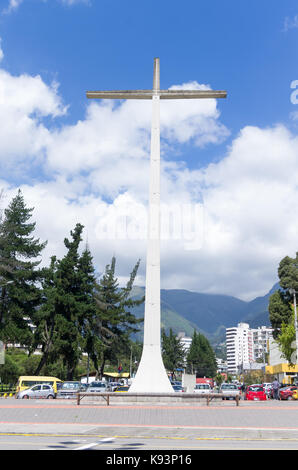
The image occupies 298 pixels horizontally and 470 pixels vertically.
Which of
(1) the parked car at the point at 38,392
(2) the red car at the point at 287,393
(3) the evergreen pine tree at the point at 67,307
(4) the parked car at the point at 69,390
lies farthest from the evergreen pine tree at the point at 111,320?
(2) the red car at the point at 287,393

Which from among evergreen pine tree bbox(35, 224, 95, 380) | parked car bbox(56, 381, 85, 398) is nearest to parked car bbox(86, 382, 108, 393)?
parked car bbox(56, 381, 85, 398)

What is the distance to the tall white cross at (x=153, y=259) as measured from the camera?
26.8 metres

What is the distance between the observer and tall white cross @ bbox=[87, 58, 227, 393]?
88.1 feet

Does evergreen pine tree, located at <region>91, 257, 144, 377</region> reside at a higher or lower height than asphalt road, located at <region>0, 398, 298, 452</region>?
higher

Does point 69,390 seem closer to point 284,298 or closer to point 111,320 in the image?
point 111,320

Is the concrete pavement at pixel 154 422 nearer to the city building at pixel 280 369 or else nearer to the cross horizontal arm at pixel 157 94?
the cross horizontal arm at pixel 157 94

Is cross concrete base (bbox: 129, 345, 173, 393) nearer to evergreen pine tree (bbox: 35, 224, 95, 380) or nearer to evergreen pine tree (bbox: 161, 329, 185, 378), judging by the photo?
evergreen pine tree (bbox: 35, 224, 95, 380)

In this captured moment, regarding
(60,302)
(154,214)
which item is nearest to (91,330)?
(60,302)

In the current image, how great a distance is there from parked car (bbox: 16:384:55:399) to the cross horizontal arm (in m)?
23.0

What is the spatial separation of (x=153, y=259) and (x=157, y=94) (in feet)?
38.7
